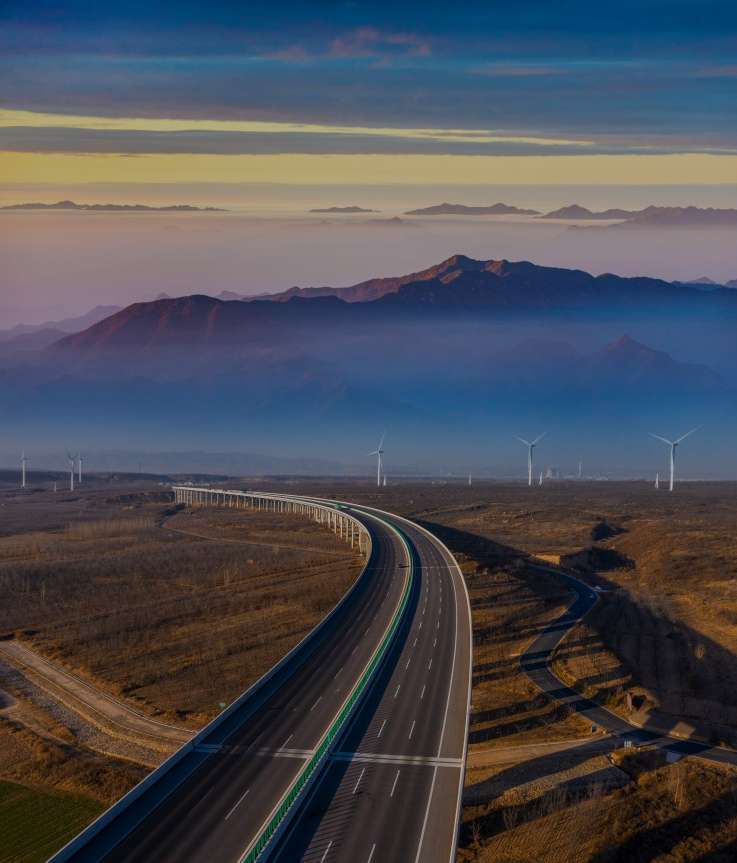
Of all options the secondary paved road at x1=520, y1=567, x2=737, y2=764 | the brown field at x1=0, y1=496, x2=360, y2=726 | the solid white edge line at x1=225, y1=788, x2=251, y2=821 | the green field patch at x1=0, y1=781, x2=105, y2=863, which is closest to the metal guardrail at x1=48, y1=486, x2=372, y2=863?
the green field patch at x1=0, y1=781, x2=105, y2=863

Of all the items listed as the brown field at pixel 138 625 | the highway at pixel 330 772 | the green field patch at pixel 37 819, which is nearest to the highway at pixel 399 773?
the highway at pixel 330 772

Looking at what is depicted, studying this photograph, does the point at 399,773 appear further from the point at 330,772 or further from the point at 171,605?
the point at 171,605

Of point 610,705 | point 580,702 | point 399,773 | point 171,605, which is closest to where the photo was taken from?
point 399,773

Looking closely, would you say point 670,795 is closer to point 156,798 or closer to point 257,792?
point 257,792

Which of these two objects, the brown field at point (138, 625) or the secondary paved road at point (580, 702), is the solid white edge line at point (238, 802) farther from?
the secondary paved road at point (580, 702)

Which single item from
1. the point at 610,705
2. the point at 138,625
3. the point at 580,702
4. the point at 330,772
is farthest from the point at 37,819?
the point at 138,625

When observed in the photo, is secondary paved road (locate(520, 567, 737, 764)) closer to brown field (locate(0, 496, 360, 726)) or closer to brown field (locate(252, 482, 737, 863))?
brown field (locate(252, 482, 737, 863))

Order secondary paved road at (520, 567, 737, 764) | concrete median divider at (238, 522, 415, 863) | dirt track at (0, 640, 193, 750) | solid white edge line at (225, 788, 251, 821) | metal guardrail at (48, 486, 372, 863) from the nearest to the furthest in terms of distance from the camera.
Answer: metal guardrail at (48, 486, 372, 863), concrete median divider at (238, 522, 415, 863), solid white edge line at (225, 788, 251, 821), secondary paved road at (520, 567, 737, 764), dirt track at (0, 640, 193, 750)
